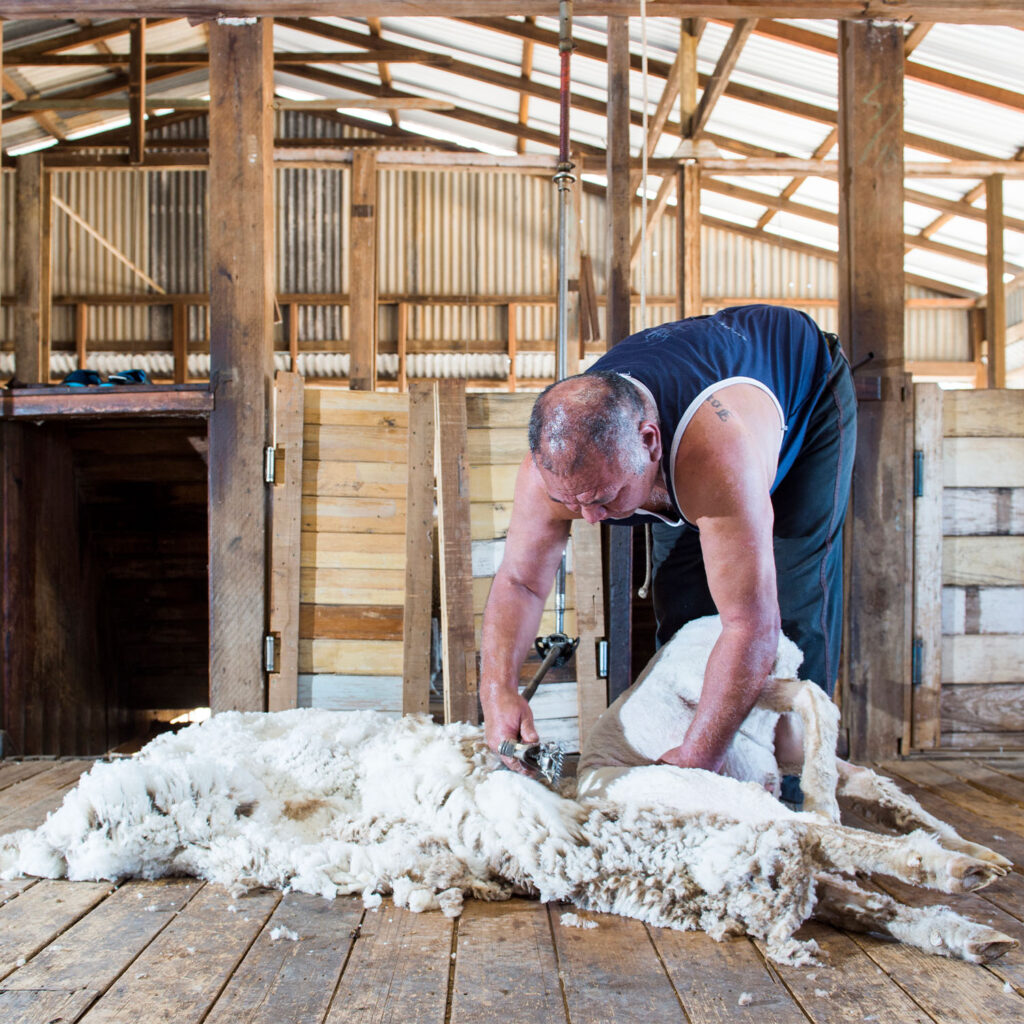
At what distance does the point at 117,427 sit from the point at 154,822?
10.8ft

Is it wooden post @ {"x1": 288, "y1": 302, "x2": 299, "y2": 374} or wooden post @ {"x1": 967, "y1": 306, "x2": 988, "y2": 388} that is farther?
wooden post @ {"x1": 967, "y1": 306, "x2": 988, "y2": 388}

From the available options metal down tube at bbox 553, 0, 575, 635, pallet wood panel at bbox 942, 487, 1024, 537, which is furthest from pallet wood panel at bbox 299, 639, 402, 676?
pallet wood panel at bbox 942, 487, 1024, 537

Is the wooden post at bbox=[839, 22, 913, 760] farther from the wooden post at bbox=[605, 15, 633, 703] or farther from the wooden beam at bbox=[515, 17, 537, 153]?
the wooden beam at bbox=[515, 17, 537, 153]

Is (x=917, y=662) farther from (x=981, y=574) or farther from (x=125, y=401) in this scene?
(x=125, y=401)

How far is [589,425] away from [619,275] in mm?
2158

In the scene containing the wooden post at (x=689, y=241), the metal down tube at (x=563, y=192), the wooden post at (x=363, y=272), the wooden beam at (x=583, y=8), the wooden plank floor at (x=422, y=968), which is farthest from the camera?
the wooden post at (x=689, y=241)

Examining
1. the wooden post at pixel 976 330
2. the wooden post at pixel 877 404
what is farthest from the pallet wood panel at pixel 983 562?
the wooden post at pixel 976 330

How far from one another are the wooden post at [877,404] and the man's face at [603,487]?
2127 mm

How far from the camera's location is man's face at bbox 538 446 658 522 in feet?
7.18

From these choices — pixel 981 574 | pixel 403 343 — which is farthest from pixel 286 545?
pixel 403 343

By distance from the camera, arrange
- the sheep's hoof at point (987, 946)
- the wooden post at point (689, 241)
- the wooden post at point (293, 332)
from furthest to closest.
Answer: the wooden post at point (293, 332) < the wooden post at point (689, 241) < the sheep's hoof at point (987, 946)

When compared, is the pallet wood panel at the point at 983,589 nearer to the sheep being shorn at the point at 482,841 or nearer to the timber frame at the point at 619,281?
the timber frame at the point at 619,281

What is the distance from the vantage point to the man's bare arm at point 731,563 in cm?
223

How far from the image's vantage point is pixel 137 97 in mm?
7762
